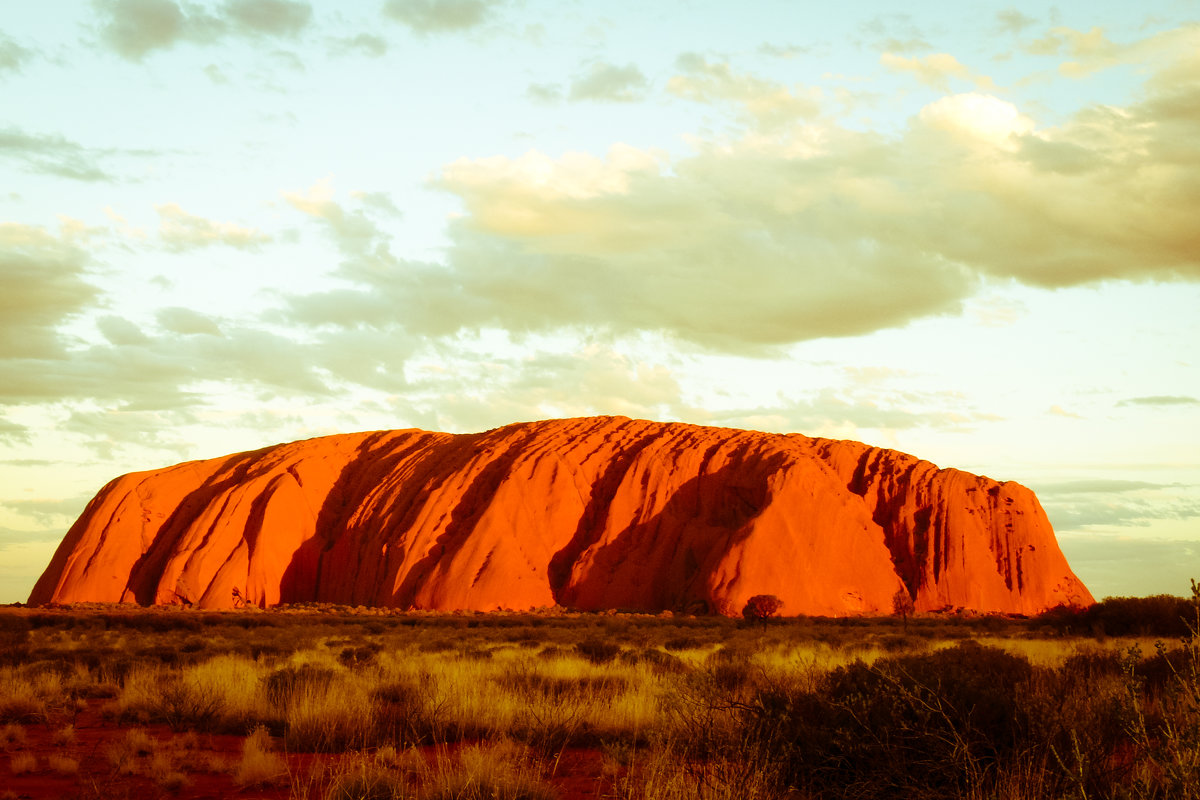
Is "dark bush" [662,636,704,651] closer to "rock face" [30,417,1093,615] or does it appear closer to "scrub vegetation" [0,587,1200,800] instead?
"scrub vegetation" [0,587,1200,800]

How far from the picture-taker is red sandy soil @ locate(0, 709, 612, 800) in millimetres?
8352

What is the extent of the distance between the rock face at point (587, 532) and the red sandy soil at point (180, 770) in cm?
3937

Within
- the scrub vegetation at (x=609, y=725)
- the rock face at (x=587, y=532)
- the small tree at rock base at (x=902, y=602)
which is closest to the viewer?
the scrub vegetation at (x=609, y=725)

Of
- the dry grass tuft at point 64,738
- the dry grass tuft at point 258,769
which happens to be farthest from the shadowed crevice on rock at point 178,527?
the dry grass tuft at point 258,769

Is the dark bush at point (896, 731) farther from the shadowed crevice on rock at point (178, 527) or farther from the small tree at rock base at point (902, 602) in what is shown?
the shadowed crevice on rock at point (178, 527)

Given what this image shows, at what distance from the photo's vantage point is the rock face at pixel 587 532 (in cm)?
5225

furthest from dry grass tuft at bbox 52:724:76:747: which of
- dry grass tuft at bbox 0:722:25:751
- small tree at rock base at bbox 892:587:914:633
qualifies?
small tree at rock base at bbox 892:587:914:633

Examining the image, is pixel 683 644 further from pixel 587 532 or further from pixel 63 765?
pixel 587 532

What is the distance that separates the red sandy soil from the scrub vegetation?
46mm

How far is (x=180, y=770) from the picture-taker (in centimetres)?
926

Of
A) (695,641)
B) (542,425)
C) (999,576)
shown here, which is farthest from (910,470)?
(695,641)

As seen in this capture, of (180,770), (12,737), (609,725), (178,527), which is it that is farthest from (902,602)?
(180,770)

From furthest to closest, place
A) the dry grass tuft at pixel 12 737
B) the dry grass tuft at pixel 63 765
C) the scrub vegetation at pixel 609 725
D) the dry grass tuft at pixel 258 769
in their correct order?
the dry grass tuft at pixel 12 737, the dry grass tuft at pixel 63 765, the dry grass tuft at pixel 258 769, the scrub vegetation at pixel 609 725

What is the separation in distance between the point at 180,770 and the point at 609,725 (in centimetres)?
466
